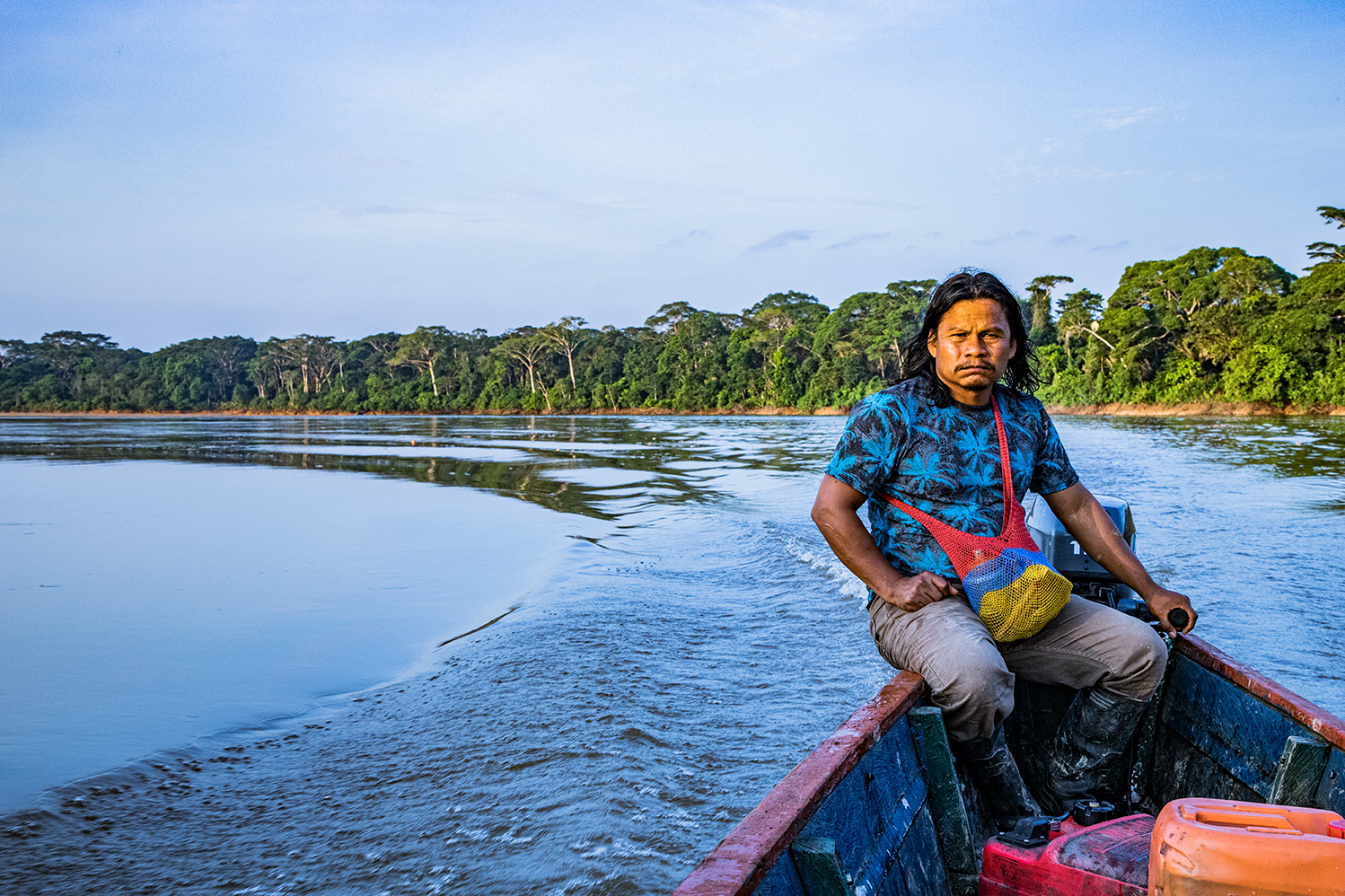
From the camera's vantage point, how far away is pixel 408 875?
2760 millimetres

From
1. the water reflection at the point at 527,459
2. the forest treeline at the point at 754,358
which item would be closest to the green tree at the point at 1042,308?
the forest treeline at the point at 754,358

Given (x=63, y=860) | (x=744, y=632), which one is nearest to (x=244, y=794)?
(x=63, y=860)

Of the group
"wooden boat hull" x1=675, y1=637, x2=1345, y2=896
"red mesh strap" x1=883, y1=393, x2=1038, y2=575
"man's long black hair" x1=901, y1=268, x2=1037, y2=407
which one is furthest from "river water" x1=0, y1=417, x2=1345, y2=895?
"man's long black hair" x1=901, y1=268, x2=1037, y2=407

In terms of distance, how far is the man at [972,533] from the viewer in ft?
7.47

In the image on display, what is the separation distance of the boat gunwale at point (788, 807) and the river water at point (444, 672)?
1176 mm

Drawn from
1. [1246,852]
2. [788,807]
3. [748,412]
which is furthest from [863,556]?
[748,412]

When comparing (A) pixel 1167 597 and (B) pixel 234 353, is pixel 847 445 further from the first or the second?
(B) pixel 234 353

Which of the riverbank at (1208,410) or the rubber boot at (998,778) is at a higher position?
the riverbank at (1208,410)

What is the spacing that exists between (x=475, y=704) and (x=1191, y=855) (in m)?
→ 3.58

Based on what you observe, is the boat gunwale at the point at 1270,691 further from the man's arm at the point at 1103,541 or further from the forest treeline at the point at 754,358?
the forest treeline at the point at 754,358

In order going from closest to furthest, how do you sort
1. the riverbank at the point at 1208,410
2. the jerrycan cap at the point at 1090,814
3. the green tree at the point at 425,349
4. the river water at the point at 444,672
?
the jerrycan cap at the point at 1090,814 < the river water at the point at 444,672 < the riverbank at the point at 1208,410 < the green tree at the point at 425,349

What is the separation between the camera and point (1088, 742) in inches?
97.5

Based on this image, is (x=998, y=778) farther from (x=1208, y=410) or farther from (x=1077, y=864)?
(x=1208, y=410)

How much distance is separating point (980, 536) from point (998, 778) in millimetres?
627
